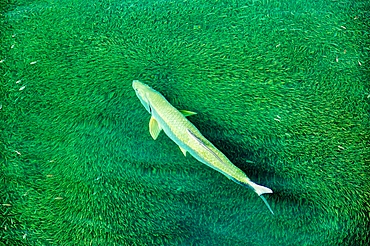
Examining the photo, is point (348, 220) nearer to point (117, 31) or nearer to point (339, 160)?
point (339, 160)

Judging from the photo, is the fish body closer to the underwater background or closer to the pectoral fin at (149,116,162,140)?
the pectoral fin at (149,116,162,140)

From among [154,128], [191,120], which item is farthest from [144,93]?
[191,120]

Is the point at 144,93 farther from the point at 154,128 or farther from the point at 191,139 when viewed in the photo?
the point at 191,139

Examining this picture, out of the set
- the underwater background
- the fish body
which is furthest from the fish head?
the underwater background

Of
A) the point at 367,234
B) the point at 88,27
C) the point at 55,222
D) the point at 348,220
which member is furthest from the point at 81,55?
the point at 367,234

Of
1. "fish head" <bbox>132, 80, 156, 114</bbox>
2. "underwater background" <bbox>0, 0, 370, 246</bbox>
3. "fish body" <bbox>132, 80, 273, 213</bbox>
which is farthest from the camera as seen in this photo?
"underwater background" <bbox>0, 0, 370, 246</bbox>

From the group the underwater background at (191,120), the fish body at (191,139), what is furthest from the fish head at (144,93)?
the underwater background at (191,120)
